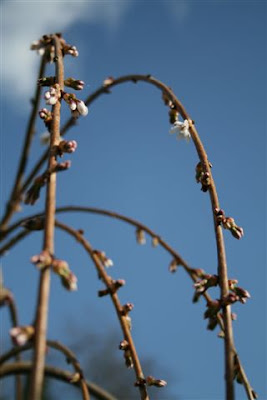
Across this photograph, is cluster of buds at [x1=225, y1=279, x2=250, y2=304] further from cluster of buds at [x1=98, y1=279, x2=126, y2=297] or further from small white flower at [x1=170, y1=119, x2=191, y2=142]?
small white flower at [x1=170, y1=119, x2=191, y2=142]

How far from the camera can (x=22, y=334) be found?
1.95 feet

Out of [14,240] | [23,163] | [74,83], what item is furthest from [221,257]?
[23,163]

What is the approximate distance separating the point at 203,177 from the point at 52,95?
0.93 ft

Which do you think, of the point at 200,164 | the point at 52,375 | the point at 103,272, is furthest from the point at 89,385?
the point at 200,164

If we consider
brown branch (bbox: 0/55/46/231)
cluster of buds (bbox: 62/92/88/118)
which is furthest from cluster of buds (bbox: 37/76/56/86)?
brown branch (bbox: 0/55/46/231)

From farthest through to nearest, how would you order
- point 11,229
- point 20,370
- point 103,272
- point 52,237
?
point 11,229, point 103,272, point 20,370, point 52,237

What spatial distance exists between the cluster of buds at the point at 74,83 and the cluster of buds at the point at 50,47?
153 millimetres

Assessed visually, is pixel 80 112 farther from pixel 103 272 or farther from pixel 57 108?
pixel 103 272

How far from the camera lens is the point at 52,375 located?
102cm

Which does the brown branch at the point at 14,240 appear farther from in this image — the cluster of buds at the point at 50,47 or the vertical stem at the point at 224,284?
the vertical stem at the point at 224,284

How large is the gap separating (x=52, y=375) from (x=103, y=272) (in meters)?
0.24

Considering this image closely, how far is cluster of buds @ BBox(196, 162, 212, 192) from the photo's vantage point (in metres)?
1.01

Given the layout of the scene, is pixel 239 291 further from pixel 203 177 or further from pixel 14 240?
pixel 14 240

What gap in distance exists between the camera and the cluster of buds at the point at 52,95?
0.90 meters
